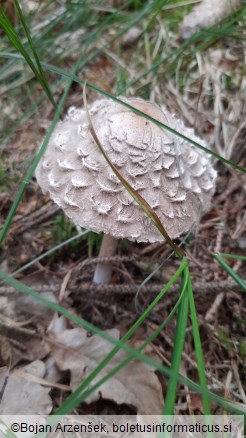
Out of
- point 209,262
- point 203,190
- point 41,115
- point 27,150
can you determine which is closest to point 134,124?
point 203,190

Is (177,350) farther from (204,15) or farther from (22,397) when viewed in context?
(204,15)

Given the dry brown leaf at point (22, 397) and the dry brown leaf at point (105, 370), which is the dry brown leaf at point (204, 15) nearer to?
the dry brown leaf at point (105, 370)

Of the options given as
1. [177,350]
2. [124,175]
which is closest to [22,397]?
[177,350]

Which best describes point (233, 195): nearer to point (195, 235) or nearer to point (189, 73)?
point (195, 235)

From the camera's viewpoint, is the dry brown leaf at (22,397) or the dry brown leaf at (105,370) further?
the dry brown leaf at (105,370)

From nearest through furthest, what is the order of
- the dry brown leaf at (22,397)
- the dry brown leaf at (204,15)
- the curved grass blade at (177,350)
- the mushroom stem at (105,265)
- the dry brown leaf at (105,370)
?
the curved grass blade at (177,350), the dry brown leaf at (22,397), the dry brown leaf at (105,370), the mushroom stem at (105,265), the dry brown leaf at (204,15)

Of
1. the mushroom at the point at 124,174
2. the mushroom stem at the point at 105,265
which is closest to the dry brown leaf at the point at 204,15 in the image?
the mushroom at the point at 124,174
